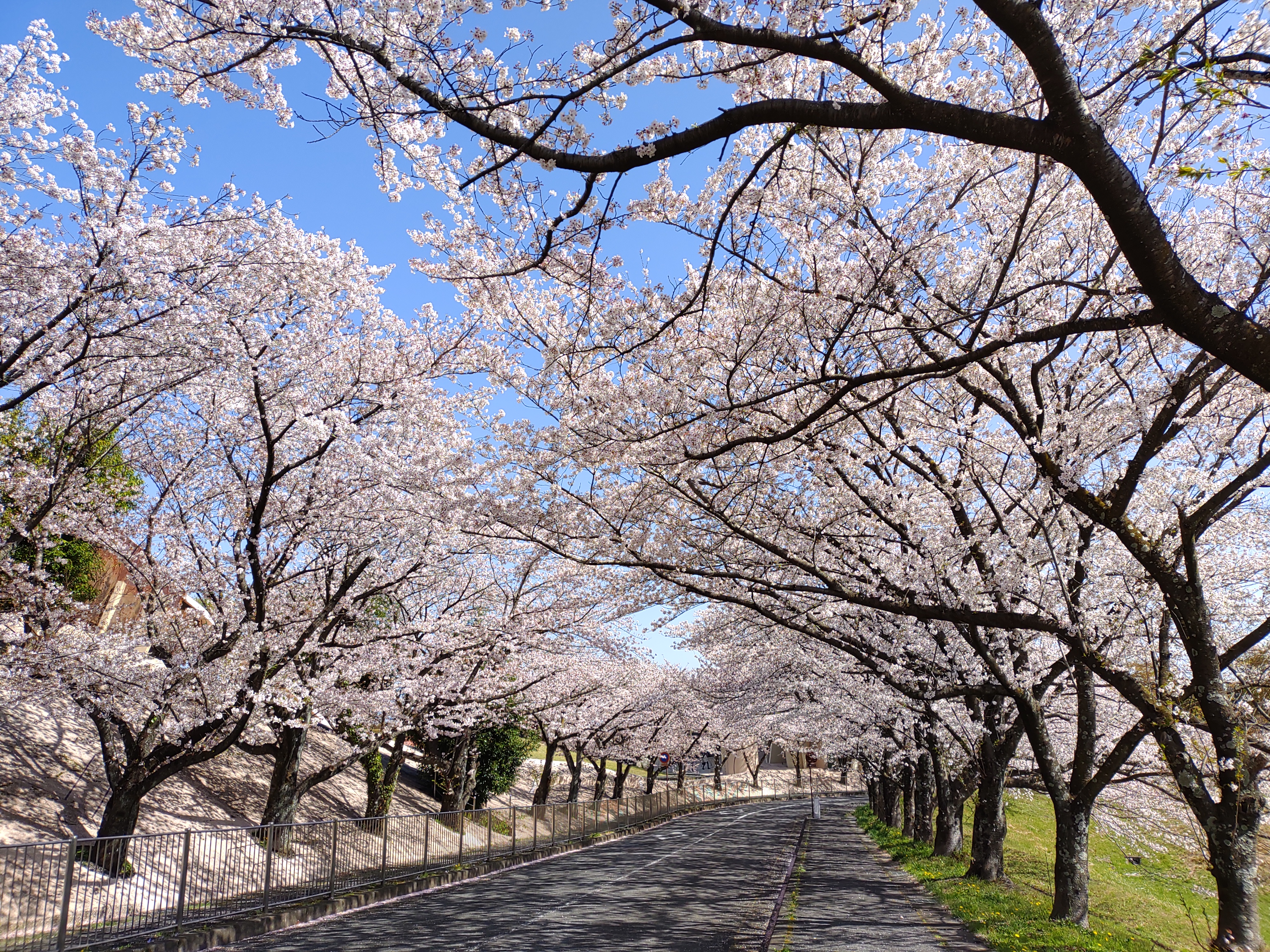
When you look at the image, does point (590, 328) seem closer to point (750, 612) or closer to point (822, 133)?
point (822, 133)

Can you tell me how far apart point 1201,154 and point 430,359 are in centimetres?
1109

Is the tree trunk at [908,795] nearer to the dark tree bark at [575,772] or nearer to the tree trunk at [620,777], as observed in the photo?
the dark tree bark at [575,772]

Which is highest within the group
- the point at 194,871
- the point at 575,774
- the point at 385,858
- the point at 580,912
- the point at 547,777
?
the point at 194,871

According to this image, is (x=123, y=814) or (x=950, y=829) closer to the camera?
(x=123, y=814)

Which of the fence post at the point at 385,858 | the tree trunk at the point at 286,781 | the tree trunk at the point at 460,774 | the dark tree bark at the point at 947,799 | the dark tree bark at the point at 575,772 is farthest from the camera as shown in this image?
the dark tree bark at the point at 575,772

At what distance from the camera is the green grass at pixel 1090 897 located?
9664 millimetres

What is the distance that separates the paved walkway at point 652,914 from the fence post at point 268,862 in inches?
27.8

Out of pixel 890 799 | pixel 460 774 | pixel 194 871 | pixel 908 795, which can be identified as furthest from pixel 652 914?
pixel 890 799

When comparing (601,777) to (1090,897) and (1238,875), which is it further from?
(1238,875)

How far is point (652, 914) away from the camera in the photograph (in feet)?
40.1

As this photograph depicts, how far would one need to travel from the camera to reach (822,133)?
7.36 meters

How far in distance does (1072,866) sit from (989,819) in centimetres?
384

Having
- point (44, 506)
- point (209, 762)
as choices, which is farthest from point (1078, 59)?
point (209, 762)

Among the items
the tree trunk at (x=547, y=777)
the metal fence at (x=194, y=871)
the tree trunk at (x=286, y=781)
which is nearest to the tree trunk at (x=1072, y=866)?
the metal fence at (x=194, y=871)
